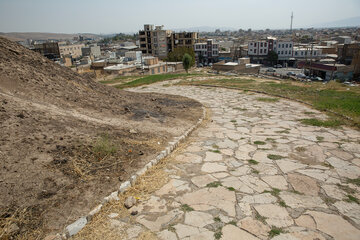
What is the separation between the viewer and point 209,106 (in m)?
10.2

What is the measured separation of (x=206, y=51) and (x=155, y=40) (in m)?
15.0

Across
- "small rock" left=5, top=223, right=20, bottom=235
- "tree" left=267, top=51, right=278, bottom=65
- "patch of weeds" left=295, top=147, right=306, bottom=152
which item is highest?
"tree" left=267, top=51, right=278, bottom=65

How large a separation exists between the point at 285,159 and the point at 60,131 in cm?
498

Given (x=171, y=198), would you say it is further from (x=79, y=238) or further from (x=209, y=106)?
(x=209, y=106)

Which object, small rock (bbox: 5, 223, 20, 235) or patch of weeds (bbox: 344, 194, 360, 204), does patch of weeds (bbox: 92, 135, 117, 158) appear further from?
patch of weeds (bbox: 344, 194, 360, 204)

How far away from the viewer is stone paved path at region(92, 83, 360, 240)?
328 cm

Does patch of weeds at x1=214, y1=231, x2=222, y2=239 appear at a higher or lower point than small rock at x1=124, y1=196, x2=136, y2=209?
lower

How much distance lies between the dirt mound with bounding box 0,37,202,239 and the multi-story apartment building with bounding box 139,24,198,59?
57790mm

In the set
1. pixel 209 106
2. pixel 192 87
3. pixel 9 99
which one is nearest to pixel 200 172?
pixel 9 99

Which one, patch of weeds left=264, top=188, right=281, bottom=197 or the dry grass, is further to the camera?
patch of weeds left=264, top=188, right=281, bottom=197

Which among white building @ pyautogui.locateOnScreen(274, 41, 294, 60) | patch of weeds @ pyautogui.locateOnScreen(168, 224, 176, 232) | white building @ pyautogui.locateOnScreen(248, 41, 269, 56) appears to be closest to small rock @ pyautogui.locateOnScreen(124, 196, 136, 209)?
patch of weeds @ pyautogui.locateOnScreen(168, 224, 176, 232)

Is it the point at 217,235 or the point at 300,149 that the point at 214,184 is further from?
the point at 300,149

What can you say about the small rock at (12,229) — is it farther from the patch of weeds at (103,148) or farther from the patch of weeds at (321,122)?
the patch of weeds at (321,122)

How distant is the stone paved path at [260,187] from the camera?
3279 mm
